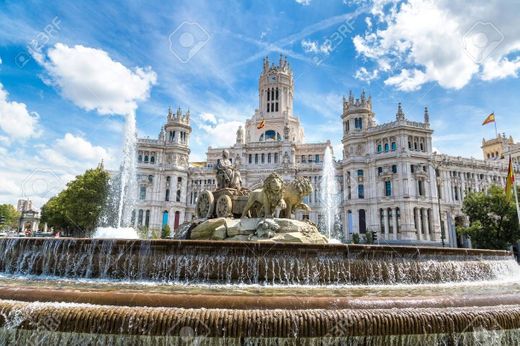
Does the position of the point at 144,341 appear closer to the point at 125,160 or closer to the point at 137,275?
the point at 137,275

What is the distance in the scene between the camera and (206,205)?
17.5m

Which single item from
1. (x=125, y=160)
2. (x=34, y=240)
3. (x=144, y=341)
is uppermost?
(x=125, y=160)

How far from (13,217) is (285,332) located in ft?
433

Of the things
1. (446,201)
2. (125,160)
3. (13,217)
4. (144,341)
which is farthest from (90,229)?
(13,217)

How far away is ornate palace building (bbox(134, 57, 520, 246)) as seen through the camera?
195 feet

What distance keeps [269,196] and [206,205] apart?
3984 millimetres

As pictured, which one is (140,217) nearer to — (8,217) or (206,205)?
(206,205)

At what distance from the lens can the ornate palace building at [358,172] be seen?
59.5 meters

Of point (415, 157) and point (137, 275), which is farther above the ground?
point (415, 157)

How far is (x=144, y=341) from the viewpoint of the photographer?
5.48 meters

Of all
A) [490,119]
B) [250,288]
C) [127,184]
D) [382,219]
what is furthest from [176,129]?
[250,288]

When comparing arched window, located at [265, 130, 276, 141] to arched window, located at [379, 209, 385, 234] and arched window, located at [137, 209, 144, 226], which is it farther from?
arched window, located at [137, 209, 144, 226]

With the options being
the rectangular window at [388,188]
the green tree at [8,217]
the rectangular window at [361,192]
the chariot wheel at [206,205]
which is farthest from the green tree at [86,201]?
the green tree at [8,217]

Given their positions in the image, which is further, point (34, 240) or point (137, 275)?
point (34, 240)
